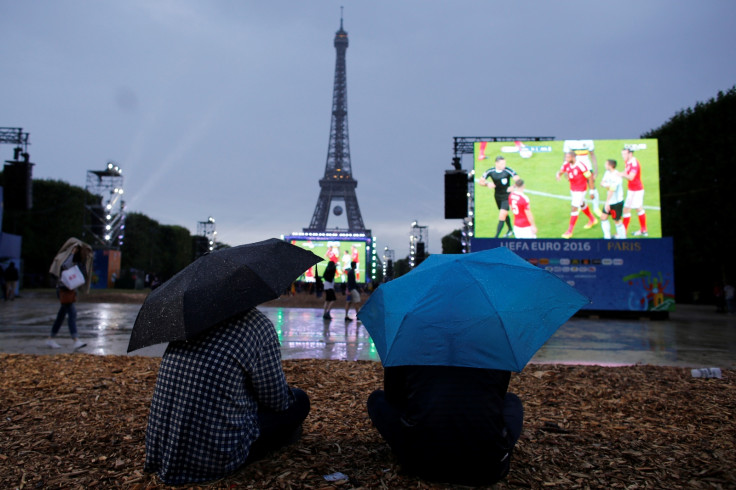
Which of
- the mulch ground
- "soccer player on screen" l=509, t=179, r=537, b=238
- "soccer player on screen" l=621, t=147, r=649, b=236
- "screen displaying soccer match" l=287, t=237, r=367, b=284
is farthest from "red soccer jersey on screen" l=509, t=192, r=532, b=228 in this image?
"screen displaying soccer match" l=287, t=237, r=367, b=284

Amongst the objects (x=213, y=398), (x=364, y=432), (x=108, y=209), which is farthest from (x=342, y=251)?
(x=213, y=398)

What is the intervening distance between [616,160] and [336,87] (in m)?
53.8

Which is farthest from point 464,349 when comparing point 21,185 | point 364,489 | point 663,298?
point 21,185

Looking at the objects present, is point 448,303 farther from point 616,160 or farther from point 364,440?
point 616,160

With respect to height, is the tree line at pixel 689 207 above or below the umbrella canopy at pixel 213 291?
above

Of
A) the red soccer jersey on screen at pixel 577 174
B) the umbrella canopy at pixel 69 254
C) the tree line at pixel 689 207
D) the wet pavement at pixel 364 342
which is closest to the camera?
the wet pavement at pixel 364 342

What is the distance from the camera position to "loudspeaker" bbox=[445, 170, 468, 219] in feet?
57.9

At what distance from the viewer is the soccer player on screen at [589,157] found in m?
17.7

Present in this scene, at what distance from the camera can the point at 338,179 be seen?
6112 cm

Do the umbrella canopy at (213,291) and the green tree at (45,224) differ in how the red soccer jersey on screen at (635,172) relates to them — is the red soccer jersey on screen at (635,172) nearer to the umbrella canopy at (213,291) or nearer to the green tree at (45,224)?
the umbrella canopy at (213,291)

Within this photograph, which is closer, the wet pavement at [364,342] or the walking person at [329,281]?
the wet pavement at [364,342]

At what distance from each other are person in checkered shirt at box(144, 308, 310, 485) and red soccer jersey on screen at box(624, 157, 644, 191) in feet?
59.5

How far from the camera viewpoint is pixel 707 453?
9.87 feet

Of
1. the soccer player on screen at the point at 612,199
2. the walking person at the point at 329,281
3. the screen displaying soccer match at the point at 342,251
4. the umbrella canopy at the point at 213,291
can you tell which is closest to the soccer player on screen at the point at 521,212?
the soccer player on screen at the point at 612,199
